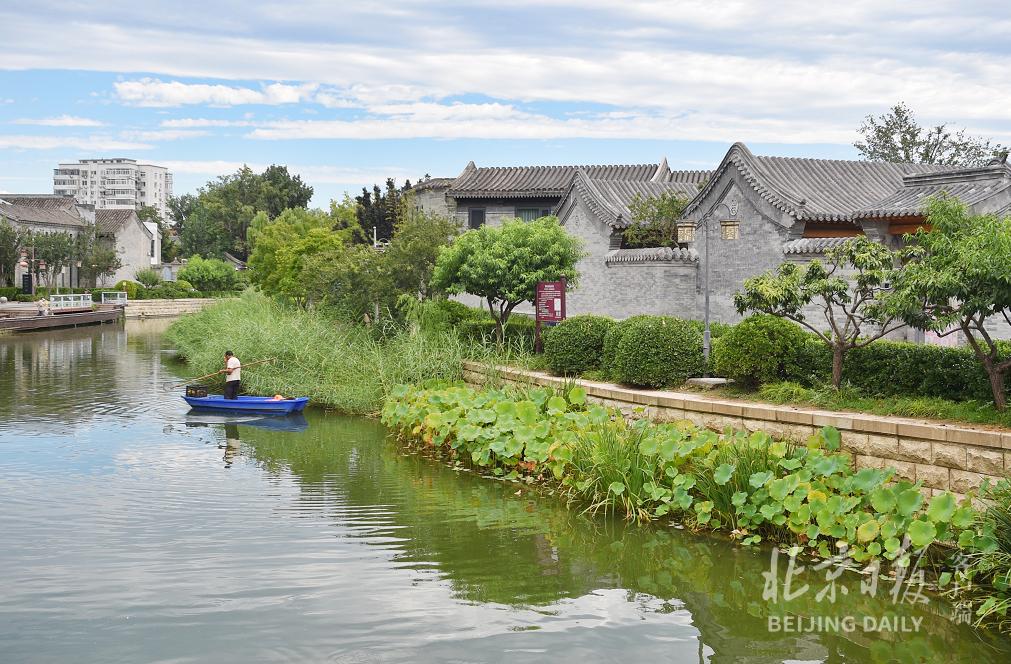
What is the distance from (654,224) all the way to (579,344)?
37.9 feet

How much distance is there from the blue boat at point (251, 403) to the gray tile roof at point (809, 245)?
37.0ft

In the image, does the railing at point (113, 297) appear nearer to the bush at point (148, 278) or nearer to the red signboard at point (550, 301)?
the bush at point (148, 278)

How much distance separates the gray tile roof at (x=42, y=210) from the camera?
63.0 meters

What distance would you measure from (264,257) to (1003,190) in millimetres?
32222

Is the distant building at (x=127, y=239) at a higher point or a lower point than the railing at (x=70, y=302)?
higher

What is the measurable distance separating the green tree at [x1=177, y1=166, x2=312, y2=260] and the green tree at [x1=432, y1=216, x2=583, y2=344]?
2641 inches

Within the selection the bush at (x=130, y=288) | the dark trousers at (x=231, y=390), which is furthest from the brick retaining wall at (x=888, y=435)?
the bush at (x=130, y=288)

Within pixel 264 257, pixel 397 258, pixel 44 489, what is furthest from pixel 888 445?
pixel 264 257

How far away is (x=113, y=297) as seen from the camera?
2443 inches

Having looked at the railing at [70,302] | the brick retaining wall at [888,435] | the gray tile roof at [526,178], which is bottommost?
the brick retaining wall at [888,435]

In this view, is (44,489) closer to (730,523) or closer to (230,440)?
(230,440)

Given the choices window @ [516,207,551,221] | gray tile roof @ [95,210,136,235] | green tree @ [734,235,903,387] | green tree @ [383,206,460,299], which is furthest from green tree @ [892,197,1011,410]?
gray tile roof @ [95,210,136,235]

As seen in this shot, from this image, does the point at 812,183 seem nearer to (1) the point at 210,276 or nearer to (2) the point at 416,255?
(2) the point at 416,255

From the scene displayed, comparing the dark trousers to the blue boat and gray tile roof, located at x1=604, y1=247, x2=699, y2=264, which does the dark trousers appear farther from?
gray tile roof, located at x1=604, y1=247, x2=699, y2=264
